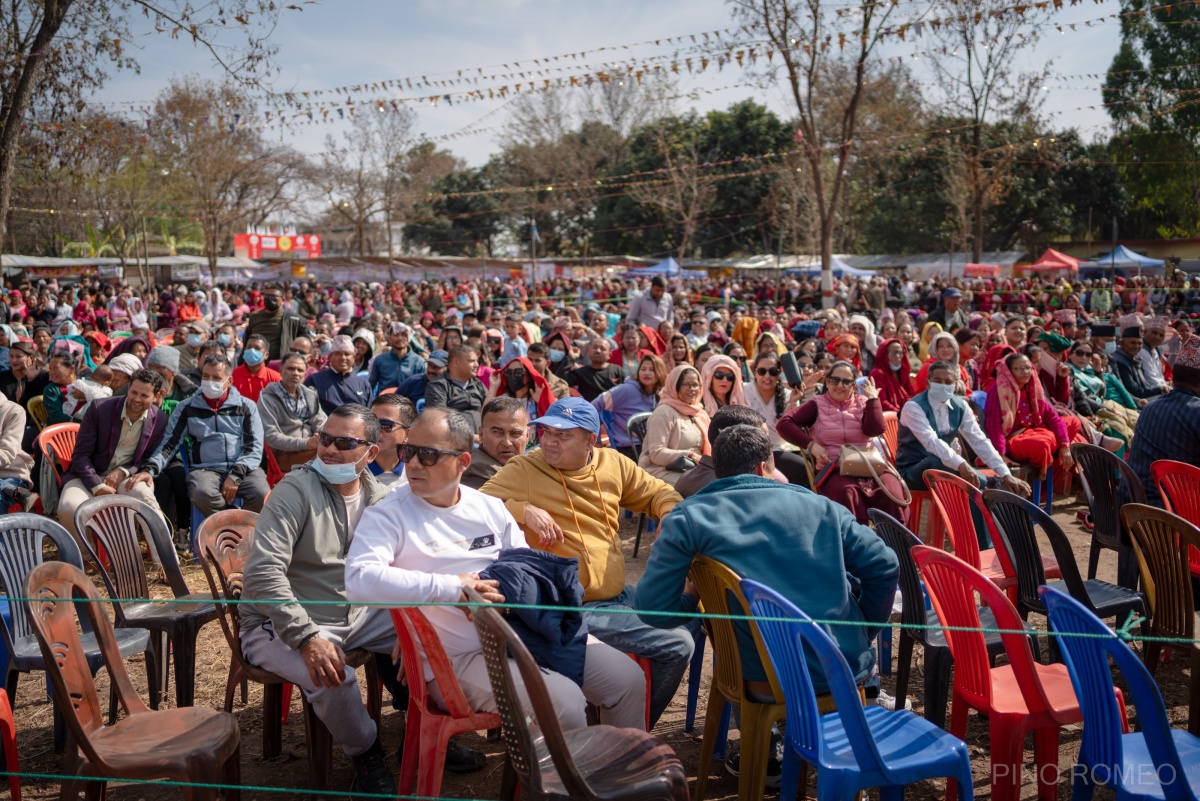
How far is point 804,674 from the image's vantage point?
2791mm

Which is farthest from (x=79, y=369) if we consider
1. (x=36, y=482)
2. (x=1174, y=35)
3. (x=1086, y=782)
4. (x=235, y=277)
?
(x=235, y=277)

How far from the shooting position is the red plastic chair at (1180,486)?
4.77 metres

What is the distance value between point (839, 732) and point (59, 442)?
5.90 m

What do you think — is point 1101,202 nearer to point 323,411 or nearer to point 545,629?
point 323,411

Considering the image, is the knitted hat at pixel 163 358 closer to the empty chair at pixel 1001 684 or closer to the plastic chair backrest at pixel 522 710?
the plastic chair backrest at pixel 522 710

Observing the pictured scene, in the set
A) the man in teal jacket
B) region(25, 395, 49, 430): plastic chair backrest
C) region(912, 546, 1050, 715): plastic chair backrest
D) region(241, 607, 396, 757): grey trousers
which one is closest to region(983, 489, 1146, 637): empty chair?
region(912, 546, 1050, 715): plastic chair backrest

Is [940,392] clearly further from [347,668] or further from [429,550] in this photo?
[347,668]

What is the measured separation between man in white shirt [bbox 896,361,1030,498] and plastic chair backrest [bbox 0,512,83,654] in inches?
207

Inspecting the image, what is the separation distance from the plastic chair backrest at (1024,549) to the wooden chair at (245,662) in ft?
9.13

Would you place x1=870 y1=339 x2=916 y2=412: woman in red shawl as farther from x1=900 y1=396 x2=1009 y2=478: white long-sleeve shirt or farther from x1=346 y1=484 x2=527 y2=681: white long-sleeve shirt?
x1=346 y1=484 x2=527 y2=681: white long-sleeve shirt

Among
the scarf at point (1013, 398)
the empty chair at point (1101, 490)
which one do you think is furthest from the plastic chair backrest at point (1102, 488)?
the scarf at point (1013, 398)

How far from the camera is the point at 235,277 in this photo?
161 feet

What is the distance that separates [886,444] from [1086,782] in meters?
4.63

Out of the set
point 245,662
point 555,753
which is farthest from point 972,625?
point 245,662
